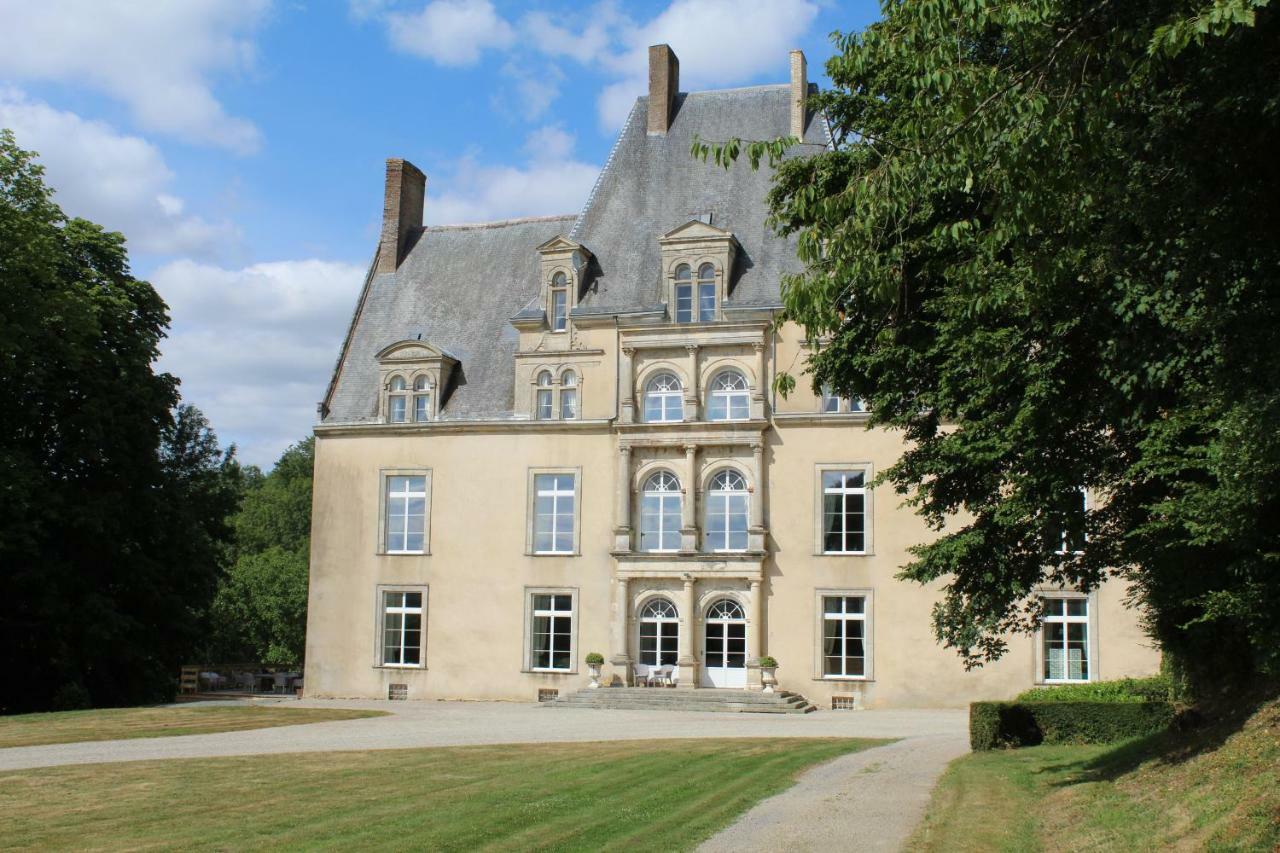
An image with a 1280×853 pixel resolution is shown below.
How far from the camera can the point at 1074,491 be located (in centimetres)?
1334

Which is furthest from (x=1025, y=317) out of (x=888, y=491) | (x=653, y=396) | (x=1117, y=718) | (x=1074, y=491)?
(x=653, y=396)

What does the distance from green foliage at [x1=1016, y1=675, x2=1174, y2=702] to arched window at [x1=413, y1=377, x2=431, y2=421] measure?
17308 mm

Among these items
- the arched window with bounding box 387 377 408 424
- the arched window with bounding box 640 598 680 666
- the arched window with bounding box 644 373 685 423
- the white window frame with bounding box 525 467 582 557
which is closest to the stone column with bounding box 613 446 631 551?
the white window frame with bounding box 525 467 582 557

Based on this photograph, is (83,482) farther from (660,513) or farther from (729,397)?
(729,397)

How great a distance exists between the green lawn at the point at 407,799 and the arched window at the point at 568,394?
14.3 meters

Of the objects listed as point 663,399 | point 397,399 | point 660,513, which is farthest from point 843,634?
point 397,399

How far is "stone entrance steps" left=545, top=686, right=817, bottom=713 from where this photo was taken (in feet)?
88.4

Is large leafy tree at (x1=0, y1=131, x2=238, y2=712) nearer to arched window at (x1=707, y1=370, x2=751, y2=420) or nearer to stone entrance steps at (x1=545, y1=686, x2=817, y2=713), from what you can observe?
stone entrance steps at (x1=545, y1=686, x2=817, y2=713)

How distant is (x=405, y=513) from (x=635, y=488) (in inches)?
248

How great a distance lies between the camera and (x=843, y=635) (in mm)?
28672

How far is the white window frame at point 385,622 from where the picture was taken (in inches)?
1224

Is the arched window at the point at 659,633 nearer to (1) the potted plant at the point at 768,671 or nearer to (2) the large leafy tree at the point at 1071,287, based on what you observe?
(1) the potted plant at the point at 768,671

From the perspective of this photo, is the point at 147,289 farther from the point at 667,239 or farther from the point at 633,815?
the point at 633,815

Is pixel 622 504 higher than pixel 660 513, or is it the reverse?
pixel 622 504
